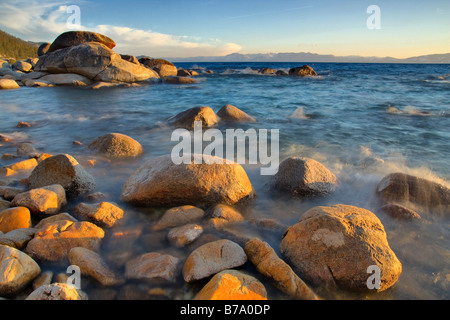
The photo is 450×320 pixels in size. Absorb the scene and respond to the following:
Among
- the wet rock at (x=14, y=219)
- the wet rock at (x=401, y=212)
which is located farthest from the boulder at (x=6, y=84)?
the wet rock at (x=401, y=212)

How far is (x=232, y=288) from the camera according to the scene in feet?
6.82

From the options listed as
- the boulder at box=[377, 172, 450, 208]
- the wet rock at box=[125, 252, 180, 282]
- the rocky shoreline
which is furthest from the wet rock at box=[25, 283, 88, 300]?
the boulder at box=[377, 172, 450, 208]

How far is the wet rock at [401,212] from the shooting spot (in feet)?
10.8

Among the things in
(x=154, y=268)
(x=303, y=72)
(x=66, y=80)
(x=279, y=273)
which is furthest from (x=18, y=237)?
(x=303, y=72)

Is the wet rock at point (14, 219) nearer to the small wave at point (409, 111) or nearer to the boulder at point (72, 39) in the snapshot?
the small wave at point (409, 111)

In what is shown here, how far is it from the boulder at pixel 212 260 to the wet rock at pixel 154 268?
11 centimetres

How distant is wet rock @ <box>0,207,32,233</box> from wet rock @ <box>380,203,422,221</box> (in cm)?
412

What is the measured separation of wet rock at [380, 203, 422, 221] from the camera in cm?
330

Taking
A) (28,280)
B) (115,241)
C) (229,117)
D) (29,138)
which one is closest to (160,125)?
(229,117)

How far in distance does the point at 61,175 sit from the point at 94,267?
192 cm

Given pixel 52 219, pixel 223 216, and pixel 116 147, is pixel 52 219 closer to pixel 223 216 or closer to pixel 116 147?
pixel 223 216

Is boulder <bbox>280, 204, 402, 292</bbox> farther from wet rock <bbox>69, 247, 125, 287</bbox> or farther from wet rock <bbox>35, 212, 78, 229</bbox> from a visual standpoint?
wet rock <bbox>35, 212, 78, 229</bbox>

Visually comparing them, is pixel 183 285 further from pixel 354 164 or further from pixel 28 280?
pixel 354 164

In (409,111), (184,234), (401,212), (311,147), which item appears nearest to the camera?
(184,234)
